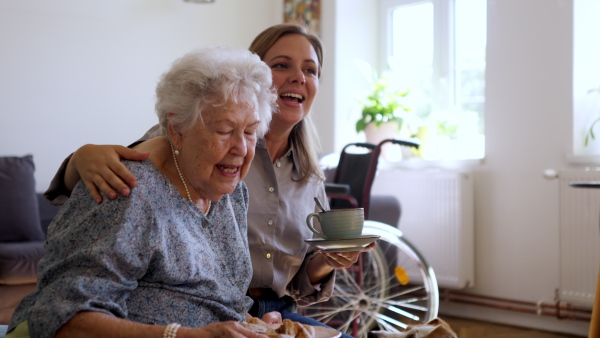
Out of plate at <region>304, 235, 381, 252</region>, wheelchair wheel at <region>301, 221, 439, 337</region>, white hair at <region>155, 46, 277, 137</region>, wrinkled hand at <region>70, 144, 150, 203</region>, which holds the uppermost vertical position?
white hair at <region>155, 46, 277, 137</region>

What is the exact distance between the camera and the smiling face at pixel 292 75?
1.74 metres

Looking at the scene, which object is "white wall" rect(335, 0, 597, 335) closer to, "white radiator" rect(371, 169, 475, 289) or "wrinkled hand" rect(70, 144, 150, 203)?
"white radiator" rect(371, 169, 475, 289)

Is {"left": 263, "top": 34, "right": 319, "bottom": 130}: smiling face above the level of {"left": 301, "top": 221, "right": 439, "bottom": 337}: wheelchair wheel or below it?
above

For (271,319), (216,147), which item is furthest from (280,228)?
(216,147)

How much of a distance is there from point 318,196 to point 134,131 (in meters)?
2.83

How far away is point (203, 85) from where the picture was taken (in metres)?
1.25

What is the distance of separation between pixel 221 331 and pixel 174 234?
0.22m

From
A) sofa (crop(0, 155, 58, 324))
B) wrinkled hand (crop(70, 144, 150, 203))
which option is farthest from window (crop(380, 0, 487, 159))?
wrinkled hand (crop(70, 144, 150, 203))

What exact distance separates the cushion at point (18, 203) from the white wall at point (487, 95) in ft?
0.96

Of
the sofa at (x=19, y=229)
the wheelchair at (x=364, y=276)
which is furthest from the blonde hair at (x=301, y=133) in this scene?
the sofa at (x=19, y=229)

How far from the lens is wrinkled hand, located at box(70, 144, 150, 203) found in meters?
1.13

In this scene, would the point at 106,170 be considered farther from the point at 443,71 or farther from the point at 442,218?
the point at 443,71

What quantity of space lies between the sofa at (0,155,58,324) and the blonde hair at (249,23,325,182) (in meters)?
1.89

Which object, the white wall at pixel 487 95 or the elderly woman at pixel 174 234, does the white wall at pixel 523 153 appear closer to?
the white wall at pixel 487 95
